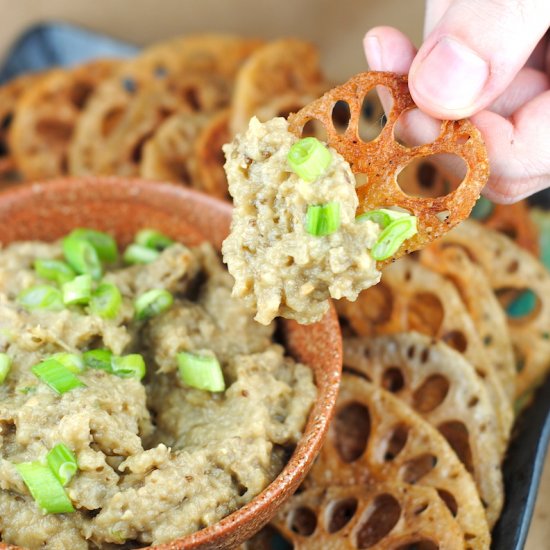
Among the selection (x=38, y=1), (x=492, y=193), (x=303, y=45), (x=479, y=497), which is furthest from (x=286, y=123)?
(x=38, y=1)

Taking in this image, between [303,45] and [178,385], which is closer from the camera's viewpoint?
[178,385]

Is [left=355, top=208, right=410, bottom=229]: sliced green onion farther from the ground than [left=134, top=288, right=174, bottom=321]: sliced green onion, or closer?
farther from the ground

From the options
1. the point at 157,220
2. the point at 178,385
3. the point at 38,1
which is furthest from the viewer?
the point at 38,1

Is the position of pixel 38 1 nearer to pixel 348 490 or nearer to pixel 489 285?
pixel 489 285

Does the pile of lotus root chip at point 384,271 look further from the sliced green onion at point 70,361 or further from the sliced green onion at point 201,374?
the sliced green onion at point 70,361

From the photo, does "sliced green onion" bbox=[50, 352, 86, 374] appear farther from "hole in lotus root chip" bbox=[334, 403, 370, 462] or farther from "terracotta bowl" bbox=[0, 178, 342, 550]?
"hole in lotus root chip" bbox=[334, 403, 370, 462]

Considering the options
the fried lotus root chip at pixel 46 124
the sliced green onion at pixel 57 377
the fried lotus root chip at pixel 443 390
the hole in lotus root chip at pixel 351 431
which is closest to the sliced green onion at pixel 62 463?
the sliced green onion at pixel 57 377

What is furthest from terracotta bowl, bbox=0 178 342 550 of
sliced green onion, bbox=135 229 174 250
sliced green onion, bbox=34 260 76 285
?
sliced green onion, bbox=34 260 76 285

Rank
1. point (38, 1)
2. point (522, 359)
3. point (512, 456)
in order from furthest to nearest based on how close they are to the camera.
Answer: point (38, 1) → point (522, 359) → point (512, 456)
